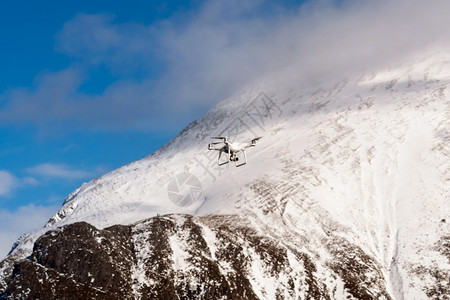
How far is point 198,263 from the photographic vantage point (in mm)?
111875

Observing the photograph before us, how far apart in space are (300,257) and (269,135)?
79318 millimetres

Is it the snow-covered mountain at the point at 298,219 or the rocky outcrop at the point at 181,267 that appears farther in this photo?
the snow-covered mountain at the point at 298,219

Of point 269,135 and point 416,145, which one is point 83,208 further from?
point 416,145

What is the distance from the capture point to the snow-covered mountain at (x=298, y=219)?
111m

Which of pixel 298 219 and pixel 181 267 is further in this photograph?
pixel 298 219

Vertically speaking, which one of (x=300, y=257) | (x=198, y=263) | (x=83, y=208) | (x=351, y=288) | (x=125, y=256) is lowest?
(x=351, y=288)

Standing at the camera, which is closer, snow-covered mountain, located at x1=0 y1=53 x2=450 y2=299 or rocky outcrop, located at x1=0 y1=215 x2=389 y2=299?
rocky outcrop, located at x1=0 y1=215 x2=389 y2=299

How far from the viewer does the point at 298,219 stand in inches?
5576

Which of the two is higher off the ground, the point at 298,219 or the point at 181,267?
the point at 181,267

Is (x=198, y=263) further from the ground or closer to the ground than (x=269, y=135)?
closer to the ground

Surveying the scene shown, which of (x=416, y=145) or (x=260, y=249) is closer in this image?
(x=260, y=249)

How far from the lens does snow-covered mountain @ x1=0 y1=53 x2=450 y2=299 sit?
111188 millimetres

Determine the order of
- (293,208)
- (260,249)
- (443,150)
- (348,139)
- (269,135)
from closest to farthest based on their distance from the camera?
(260,249) → (293,208) → (443,150) → (348,139) → (269,135)

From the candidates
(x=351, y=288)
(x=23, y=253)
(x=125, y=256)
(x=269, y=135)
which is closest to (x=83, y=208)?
(x=23, y=253)
